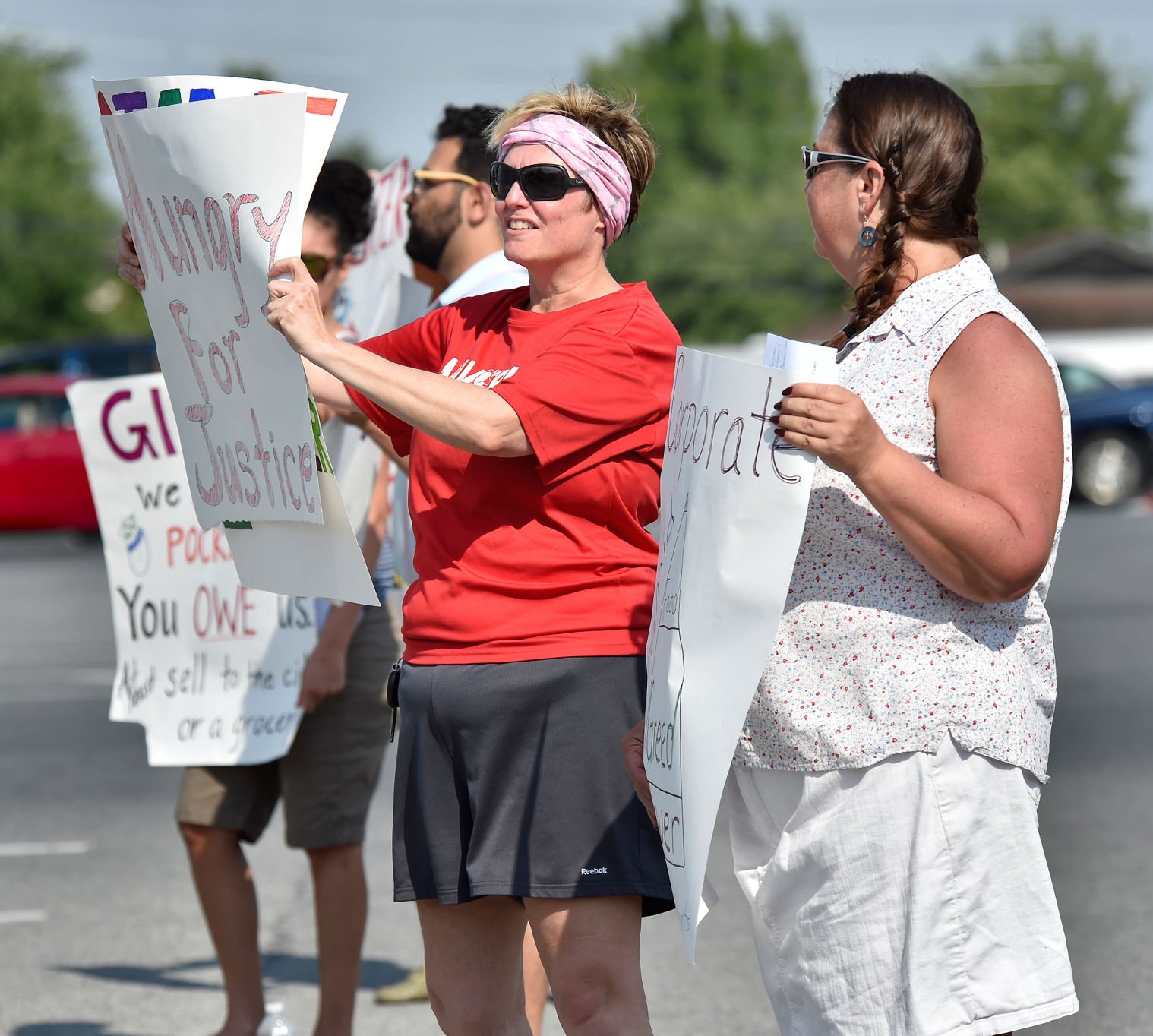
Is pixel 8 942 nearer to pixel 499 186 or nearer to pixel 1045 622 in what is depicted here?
pixel 499 186

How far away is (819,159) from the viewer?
2.34 meters

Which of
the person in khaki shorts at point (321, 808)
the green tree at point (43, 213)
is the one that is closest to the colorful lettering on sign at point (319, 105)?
the person in khaki shorts at point (321, 808)

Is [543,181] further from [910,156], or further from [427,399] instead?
[910,156]

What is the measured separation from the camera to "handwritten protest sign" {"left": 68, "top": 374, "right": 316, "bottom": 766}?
3.92 m

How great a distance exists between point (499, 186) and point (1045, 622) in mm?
1097

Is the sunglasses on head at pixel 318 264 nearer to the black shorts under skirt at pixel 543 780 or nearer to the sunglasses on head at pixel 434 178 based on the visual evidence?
the sunglasses on head at pixel 434 178

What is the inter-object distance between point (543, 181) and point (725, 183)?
218 feet

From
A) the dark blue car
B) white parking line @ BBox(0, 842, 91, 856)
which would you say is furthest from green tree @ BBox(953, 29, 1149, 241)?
white parking line @ BBox(0, 842, 91, 856)

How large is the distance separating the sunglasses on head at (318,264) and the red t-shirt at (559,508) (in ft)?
4.57

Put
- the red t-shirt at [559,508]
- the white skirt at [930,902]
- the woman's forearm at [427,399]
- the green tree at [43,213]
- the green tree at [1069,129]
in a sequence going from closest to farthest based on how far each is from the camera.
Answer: the white skirt at [930,902]
the woman's forearm at [427,399]
the red t-shirt at [559,508]
the green tree at [43,213]
the green tree at [1069,129]

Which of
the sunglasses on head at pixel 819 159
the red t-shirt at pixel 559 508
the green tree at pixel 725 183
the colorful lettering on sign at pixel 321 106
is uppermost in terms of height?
the colorful lettering on sign at pixel 321 106

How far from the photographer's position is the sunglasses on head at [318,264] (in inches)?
155

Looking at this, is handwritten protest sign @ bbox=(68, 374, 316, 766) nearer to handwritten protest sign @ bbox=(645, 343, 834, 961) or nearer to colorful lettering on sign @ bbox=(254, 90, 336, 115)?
colorful lettering on sign @ bbox=(254, 90, 336, 115)

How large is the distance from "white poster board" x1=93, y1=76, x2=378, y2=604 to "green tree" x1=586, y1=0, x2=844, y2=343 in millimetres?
55580
